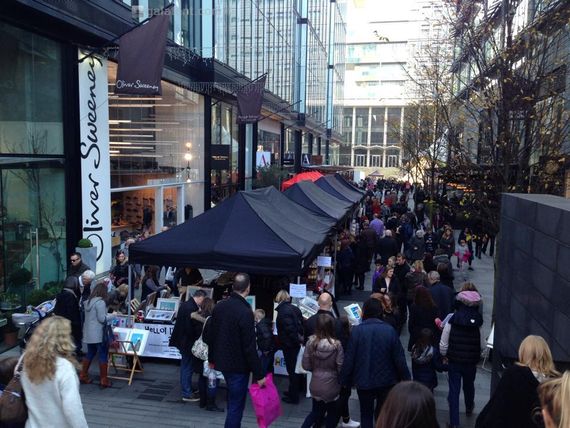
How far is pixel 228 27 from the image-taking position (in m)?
25.0

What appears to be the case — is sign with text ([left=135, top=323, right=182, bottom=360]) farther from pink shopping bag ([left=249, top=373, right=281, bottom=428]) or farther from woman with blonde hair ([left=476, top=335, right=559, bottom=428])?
woman with blonde hair ([left=476, top=335, right=559, bottom=428])

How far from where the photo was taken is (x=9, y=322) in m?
9.45

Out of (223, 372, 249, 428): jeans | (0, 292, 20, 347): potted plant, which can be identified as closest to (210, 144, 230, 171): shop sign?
(0, 292, 20, 347): potted plant

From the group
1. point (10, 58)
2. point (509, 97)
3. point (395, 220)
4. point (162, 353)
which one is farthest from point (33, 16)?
point (395, 220)

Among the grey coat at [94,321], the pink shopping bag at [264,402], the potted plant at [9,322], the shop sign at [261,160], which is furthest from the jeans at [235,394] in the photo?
the shop sign at [261,160]

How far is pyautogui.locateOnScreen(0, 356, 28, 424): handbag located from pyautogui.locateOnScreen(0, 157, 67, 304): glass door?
23.1 feet

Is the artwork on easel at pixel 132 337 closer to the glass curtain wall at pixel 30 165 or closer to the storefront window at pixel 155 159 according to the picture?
the glass curtain wall at pixel 30 165

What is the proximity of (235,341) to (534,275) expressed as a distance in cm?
318

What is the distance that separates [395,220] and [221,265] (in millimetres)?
13027

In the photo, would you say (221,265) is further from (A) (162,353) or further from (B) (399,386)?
(B) (399,386)

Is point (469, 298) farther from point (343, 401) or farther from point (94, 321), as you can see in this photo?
point (94, 321)

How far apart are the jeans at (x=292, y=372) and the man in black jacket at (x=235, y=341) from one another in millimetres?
1880

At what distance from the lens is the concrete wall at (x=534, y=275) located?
4.68 metres

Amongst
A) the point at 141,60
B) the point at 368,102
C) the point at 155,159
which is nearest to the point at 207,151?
the point at 155,159
